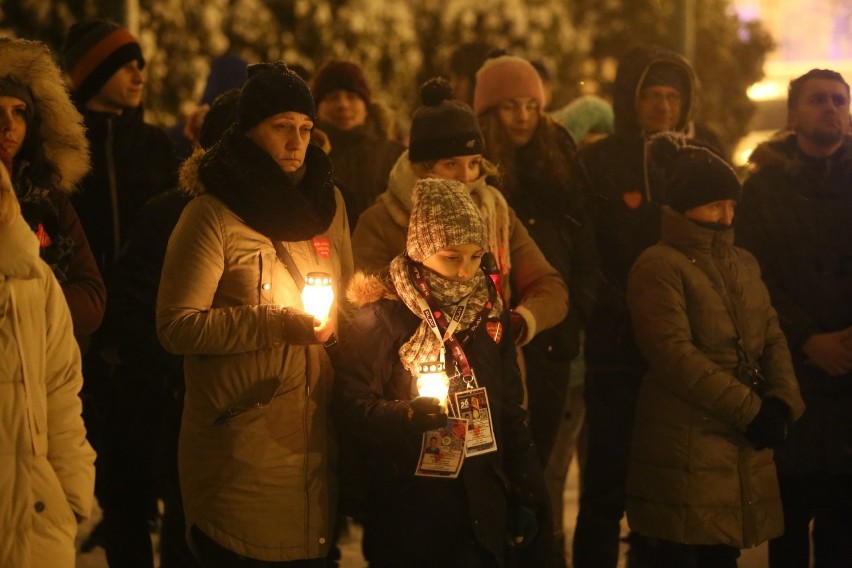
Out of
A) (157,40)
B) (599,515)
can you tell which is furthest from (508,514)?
(157,40)

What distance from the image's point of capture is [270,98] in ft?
15.5

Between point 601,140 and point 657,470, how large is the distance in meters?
1.92

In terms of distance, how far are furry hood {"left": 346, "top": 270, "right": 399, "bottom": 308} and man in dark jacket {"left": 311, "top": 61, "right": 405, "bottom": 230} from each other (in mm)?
1963

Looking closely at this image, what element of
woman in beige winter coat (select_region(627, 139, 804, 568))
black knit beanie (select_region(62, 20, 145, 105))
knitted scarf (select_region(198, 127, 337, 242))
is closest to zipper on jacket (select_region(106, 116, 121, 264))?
black knit beanie (select_region(62, 20, 145, 105))

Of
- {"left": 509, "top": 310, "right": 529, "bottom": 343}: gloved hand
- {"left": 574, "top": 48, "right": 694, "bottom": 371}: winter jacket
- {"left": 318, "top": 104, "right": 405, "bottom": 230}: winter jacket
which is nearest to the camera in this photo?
{"left": 509, "top": 310, "right": 529, "bottom": 343}: gloved hand

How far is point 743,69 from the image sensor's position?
58.1 ft

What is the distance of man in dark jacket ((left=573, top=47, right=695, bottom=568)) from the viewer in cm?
621

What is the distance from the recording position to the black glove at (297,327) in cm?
434

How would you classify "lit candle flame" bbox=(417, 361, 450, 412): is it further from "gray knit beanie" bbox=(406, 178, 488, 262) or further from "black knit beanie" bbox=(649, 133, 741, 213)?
"black knit beanie" bbox=(649, 133, 741, 213)

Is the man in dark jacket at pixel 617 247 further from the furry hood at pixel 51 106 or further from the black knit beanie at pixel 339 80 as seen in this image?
the furry hood at pixel 51 106

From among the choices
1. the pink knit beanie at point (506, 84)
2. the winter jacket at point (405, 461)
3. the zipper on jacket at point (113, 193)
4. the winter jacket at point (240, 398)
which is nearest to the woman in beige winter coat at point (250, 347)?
the winter jacket at point (240, 398)

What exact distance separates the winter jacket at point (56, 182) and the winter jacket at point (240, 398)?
0.47 metres

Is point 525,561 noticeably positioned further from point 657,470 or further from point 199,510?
point 199,510

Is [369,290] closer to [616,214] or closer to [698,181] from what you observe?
[698,181]
